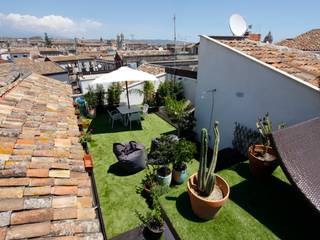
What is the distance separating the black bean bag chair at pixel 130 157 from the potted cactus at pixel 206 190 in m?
3.72

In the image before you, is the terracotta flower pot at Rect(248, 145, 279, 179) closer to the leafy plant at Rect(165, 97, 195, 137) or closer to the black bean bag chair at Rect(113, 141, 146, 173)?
the black bean bag chair at Rect(113, 141, 146, 173)

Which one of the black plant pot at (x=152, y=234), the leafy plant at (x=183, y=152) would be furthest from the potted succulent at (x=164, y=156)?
the black plant pot at (x=152, y=234)

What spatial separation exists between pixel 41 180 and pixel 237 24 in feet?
42.2

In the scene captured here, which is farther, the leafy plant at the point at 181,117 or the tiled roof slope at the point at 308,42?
the tiled roof slope at the point at 308,42

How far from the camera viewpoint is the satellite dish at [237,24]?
38.2ft

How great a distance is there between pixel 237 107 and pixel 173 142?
3.98 metres

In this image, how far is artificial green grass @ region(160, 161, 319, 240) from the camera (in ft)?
14.0

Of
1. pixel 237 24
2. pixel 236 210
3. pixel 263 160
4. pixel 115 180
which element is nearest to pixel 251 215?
pixel 236 210

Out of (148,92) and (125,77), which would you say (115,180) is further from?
(148,92)

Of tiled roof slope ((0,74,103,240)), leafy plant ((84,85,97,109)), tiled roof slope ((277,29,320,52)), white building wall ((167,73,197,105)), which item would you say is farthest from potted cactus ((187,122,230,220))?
tiled roof slope ((277,29,320,52))

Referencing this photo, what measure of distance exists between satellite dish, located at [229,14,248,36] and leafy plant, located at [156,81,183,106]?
239 inches

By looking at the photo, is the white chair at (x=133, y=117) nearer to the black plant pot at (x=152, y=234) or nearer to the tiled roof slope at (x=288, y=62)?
the tiled roof slope at (x=288, y=62)

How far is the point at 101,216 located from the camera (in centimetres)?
640

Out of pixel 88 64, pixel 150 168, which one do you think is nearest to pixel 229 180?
pixel 150 168
